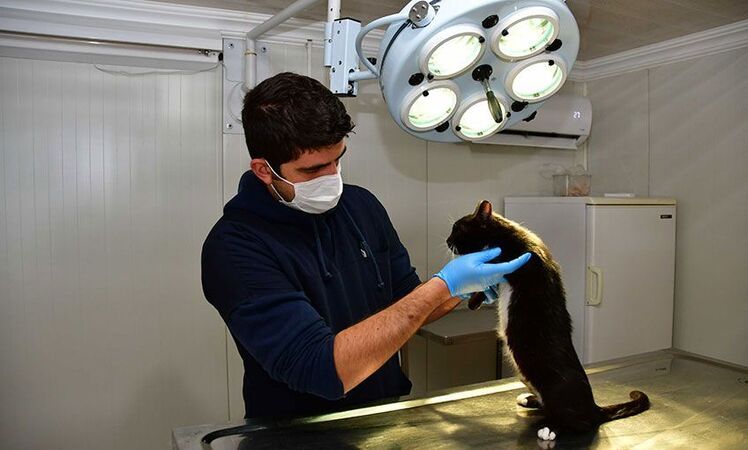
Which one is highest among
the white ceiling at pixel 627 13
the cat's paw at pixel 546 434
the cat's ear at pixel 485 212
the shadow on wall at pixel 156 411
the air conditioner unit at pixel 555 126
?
the white ceiling at pixel 627 13

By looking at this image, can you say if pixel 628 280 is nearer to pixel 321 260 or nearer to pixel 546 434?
pixel 546 434

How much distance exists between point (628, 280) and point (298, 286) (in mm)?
2206

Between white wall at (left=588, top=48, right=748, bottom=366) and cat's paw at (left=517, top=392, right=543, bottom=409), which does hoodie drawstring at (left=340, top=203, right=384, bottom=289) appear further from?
white wall at (left=588, top=48, right=748, bottom=366)

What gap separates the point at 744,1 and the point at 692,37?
1.54ft

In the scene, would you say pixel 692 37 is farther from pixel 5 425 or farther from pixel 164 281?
pixel 5 425

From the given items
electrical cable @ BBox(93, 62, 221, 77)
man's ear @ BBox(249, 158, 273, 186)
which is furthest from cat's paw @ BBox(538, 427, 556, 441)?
electrical cable @ BBox(93, 62, 221, 77)

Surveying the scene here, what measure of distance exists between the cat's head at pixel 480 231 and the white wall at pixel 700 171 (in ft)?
6.47

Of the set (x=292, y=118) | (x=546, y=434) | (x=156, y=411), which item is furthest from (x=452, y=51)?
(x=156, y=411)

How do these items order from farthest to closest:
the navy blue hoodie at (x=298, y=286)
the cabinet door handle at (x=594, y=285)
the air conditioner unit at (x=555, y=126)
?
the air conditioner unit at (x=555, y=126), the cabinet door handle at (x=594, y=285), the navy blue hoodie at (x=298, y=286)

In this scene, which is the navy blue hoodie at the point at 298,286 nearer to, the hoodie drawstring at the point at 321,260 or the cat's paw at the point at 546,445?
the hoodie drawstring at the point at 321,260

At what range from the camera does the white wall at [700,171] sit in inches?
110

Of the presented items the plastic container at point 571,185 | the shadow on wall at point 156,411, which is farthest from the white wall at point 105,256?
the plastic container at point 571,185

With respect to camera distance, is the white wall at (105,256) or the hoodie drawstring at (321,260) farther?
the white wall at (105,256)

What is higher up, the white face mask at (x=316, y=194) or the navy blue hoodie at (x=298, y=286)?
the white face mask at (x=316, y=194)
